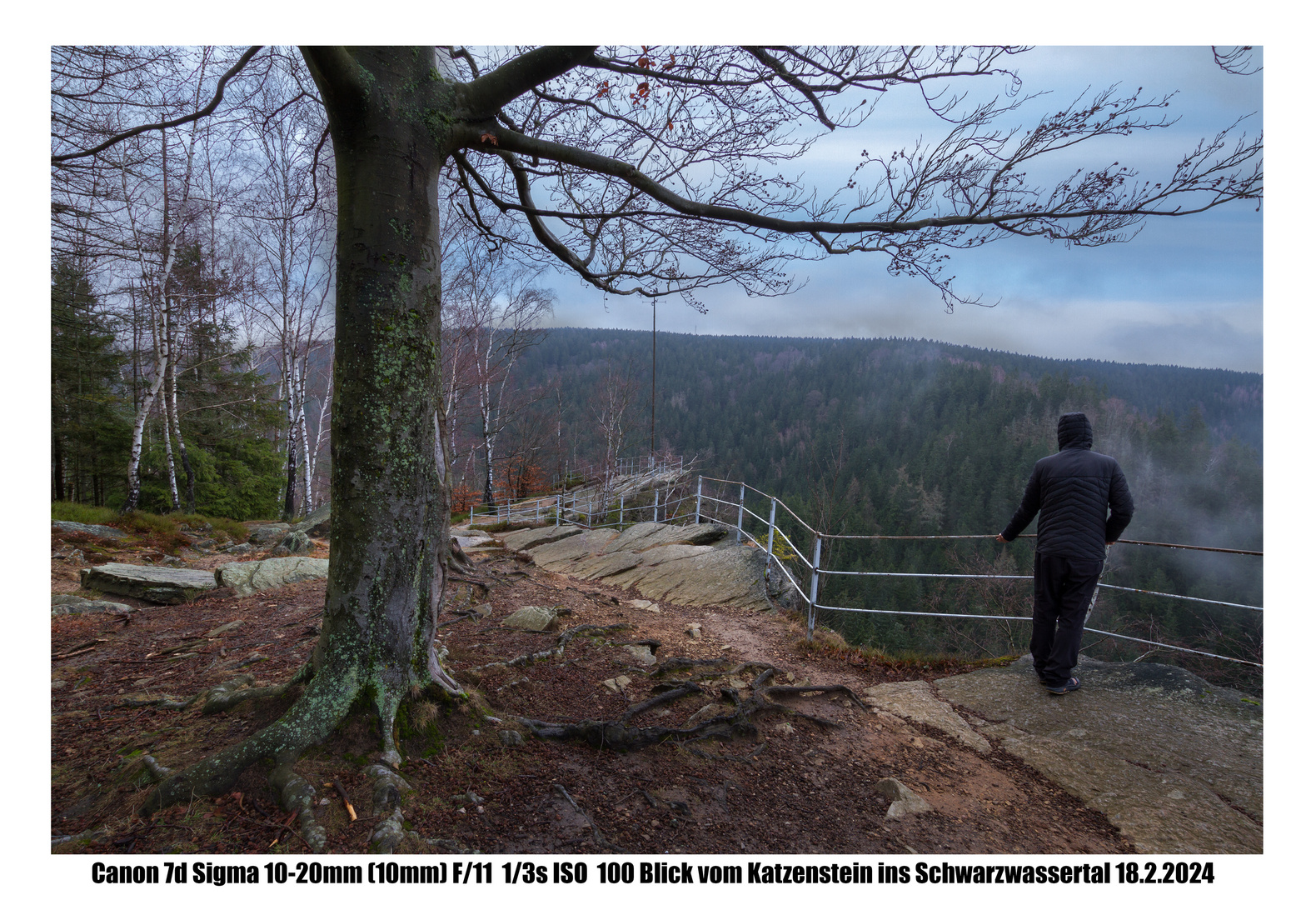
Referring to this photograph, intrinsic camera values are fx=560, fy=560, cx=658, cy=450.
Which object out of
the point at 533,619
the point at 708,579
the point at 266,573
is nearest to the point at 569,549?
the point at 708,579

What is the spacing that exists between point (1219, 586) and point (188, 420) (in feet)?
169

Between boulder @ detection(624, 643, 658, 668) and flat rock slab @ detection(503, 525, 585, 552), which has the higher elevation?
boulder @ detection(624, 643, 658, 668)

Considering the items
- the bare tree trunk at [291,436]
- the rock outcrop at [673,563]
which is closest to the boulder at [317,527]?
the bare tree trunk at [291,436]

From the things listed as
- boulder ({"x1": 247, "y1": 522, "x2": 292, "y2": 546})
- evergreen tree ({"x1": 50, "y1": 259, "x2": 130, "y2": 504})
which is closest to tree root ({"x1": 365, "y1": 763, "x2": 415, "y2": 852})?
boulder ({"x1": 247, "y1": 522, "x2": 292, "y2": 546})

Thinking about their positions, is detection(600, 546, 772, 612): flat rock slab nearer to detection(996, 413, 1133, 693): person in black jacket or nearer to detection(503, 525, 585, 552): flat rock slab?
detection(996, 413, 1133, 693): person in black jacket

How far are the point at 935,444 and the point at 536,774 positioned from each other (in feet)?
179

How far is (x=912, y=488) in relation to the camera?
45.6 m

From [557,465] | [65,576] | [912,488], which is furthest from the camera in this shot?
[912,488]

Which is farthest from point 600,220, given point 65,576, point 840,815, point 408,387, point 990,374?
point 990,374

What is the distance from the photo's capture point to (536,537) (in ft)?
39.1

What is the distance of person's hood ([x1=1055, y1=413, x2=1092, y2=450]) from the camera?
12.5 feet

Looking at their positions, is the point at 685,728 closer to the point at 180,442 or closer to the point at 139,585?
the point at 139,585
